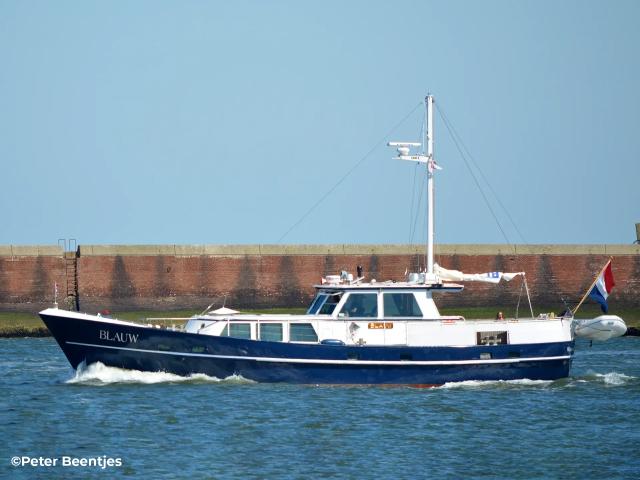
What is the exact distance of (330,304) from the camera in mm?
29375

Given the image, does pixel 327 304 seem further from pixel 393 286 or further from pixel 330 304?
pixel 393 286

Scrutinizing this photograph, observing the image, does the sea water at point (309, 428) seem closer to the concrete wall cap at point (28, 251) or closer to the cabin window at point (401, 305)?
the cabin window at point (401, 305)

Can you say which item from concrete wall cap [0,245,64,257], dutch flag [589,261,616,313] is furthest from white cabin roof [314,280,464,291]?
concrete wall cap [0,245,64,257]

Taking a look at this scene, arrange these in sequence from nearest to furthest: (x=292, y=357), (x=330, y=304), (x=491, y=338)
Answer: (x=292, y=357)
(x=491, y=338)
(x=330, y=304)

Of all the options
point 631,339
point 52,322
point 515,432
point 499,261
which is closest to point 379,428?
point 515,432

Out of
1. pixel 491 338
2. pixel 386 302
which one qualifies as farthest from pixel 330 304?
pixel 491 338

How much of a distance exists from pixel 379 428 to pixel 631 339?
2422 cm

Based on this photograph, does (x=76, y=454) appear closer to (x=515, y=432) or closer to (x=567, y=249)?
(x=515, y=432)

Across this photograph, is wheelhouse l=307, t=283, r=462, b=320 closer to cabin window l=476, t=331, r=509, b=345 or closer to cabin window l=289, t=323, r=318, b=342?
cabin window l=289, t=323, r=318, b=342

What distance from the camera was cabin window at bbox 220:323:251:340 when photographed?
28.8 metres

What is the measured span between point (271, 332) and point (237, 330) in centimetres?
80

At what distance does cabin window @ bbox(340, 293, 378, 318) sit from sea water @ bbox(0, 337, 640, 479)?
176 centimetres

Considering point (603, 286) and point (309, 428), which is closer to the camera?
point (309, 428)

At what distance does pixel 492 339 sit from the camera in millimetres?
29250
